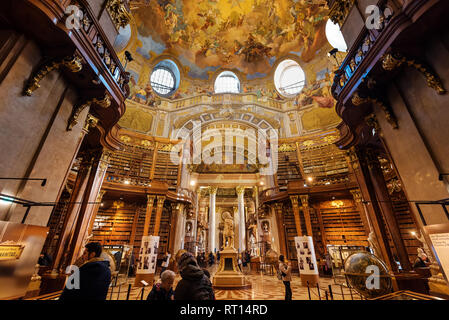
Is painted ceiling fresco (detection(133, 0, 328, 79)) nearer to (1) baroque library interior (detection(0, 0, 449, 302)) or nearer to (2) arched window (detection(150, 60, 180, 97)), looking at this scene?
(1) baroque library interior (detection(0, 0, 449, 302))

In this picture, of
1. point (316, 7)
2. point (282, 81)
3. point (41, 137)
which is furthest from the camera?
point (282, 81)

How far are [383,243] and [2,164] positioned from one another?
833 cm

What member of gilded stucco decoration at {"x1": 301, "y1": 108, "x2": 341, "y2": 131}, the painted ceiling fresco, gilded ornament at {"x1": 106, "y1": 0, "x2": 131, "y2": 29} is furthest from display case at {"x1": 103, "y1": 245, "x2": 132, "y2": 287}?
the painted ceiling fresco

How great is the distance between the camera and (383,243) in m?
5.27

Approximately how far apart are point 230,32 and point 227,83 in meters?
4.32

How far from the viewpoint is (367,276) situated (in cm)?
358

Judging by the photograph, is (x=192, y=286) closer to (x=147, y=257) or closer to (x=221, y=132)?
(x=147, y=257)

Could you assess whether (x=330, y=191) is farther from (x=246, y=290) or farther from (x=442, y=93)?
(x=442, y=93)

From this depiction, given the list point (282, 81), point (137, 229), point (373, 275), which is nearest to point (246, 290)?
point (373, 275)

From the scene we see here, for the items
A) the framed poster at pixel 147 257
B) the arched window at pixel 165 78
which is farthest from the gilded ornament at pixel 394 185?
the arched window at pixel 165 78

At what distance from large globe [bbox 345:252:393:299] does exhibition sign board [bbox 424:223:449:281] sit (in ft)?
3.75

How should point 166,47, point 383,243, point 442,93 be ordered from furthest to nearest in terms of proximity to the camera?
point 166,47
point 383,243
point 442,93

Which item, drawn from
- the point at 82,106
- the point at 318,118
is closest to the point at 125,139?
the point at 82,106

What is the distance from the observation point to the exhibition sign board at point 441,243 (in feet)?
8.14
